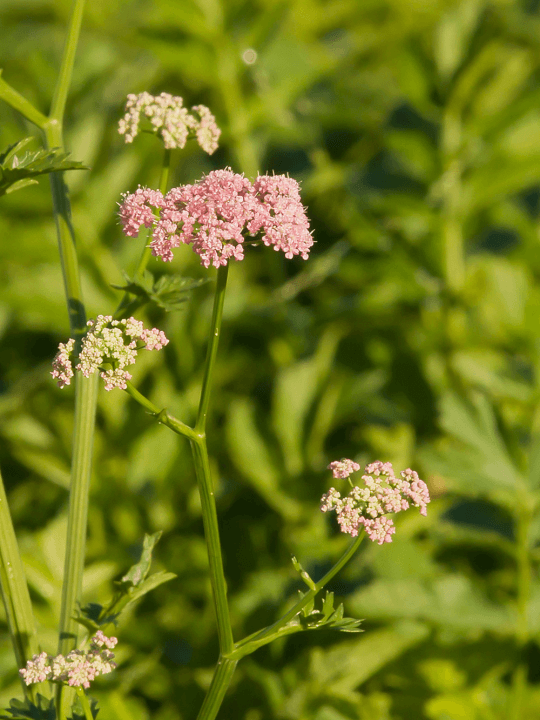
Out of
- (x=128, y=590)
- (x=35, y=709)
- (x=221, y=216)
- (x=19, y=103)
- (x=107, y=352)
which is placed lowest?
(x=35, y=709)

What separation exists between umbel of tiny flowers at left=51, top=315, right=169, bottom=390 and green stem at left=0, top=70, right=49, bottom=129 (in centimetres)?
32

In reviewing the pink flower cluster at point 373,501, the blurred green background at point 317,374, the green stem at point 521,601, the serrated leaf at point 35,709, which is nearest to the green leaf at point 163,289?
the pink flower cluster at point 373,501

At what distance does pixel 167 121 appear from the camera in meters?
1.06

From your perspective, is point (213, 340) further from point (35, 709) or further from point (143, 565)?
point (35, 709)

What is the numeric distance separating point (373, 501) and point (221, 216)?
0.37 metres

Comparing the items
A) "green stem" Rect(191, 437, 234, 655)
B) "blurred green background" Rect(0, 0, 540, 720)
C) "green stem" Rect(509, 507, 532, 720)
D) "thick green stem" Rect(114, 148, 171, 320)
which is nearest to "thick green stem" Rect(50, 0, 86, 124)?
"thick green stem" Rect(114, 148, 171, 320)

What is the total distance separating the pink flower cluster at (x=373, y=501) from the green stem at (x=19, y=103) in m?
0.57

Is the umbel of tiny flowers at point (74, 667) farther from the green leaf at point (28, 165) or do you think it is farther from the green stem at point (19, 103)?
the green stem at point (19, 103)

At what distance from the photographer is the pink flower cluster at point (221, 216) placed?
2.78ft

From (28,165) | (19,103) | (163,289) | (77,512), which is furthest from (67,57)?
(77,512)

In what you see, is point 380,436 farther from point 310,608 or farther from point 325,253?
point 310,608

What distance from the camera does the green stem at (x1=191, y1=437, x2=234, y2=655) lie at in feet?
2.98

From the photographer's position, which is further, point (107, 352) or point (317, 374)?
point (317, 374)

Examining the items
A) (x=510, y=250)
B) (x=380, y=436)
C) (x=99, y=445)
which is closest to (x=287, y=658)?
(x=380, y=436)
